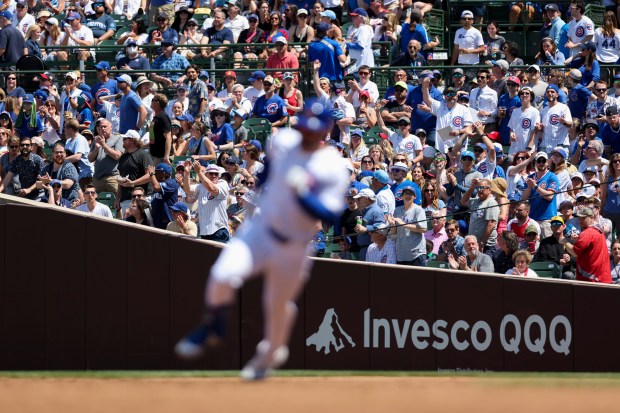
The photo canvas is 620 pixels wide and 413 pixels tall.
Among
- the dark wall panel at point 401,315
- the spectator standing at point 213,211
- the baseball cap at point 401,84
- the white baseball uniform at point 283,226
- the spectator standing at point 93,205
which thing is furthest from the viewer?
the baseball cap at point 401,84

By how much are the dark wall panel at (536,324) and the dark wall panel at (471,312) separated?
0.45 ft

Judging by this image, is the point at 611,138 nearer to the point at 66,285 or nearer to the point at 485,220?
the point at 485,220

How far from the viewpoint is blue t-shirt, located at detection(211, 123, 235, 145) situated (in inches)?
766

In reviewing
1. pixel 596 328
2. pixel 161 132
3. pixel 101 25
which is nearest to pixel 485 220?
pixel 596 328

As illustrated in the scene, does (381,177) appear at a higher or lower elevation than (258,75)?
lower

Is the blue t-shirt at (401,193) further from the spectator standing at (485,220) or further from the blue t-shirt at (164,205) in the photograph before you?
the blue t-shirt at (164,205)

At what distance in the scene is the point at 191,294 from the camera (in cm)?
1588

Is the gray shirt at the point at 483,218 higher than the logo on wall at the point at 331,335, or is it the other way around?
the gray shirt at the point at 483,218

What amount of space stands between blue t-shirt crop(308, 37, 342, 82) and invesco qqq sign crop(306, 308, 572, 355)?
19.4 feet

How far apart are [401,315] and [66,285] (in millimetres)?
4317

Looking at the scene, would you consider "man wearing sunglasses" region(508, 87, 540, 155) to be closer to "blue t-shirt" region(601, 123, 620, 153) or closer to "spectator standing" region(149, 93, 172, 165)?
"blue t-shirt" region(601, 123, 620, 153)

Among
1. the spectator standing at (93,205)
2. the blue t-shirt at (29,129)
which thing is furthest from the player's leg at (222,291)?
the blue t-shirt at (29,129)

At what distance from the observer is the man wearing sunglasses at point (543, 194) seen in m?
16.5

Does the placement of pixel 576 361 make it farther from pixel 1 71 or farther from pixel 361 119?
pixel 1 71
